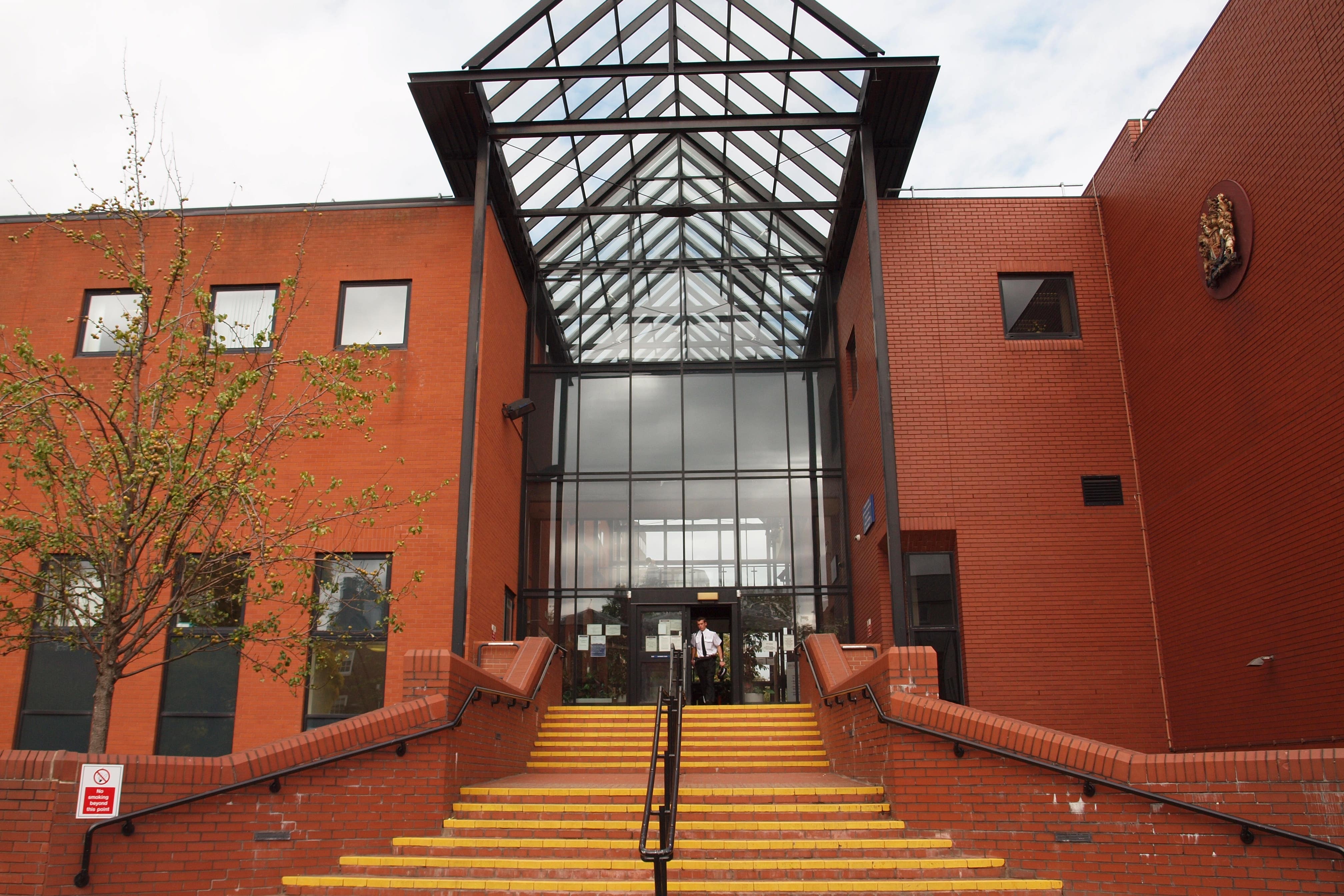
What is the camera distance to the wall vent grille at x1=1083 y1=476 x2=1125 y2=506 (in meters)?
13.4

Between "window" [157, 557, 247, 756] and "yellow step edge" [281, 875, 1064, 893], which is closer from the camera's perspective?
"yellow step edge" [281, 875, 1064, 893]

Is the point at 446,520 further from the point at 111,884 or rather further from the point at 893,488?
the point at 111,884

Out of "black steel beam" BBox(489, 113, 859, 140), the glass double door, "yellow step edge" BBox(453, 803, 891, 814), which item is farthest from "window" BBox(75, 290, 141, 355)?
"yellow step edge" BBox(453, 803, 891, 814)

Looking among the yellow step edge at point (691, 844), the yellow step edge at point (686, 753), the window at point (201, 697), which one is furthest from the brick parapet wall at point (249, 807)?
the window at point (201, 697)

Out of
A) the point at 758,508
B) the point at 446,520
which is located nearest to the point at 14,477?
the point at 446,520

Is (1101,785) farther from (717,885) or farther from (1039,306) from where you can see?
(1039,306)

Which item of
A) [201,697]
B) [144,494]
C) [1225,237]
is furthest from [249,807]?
[1225,237]

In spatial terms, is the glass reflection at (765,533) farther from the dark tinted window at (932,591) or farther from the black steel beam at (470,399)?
the black steel beam at (470,399)

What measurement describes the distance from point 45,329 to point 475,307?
21.1ft

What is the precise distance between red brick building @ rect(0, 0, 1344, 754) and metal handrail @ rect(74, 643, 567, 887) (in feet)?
12.0

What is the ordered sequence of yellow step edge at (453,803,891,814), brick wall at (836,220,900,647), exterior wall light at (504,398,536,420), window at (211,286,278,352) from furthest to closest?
1. exterior wall light at (504,398,536,420)
2. window at (211,286,278,352)
3. brick wall at (836,220,900,647)
4. yellow step edge at (453,803,891,814)

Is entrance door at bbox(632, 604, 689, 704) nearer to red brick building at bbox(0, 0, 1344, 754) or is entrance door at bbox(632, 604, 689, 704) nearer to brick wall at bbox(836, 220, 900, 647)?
red brick building at bbox(0, 0, 1344, 754)

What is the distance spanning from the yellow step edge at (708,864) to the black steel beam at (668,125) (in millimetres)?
9362

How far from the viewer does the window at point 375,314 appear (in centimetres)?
1395
